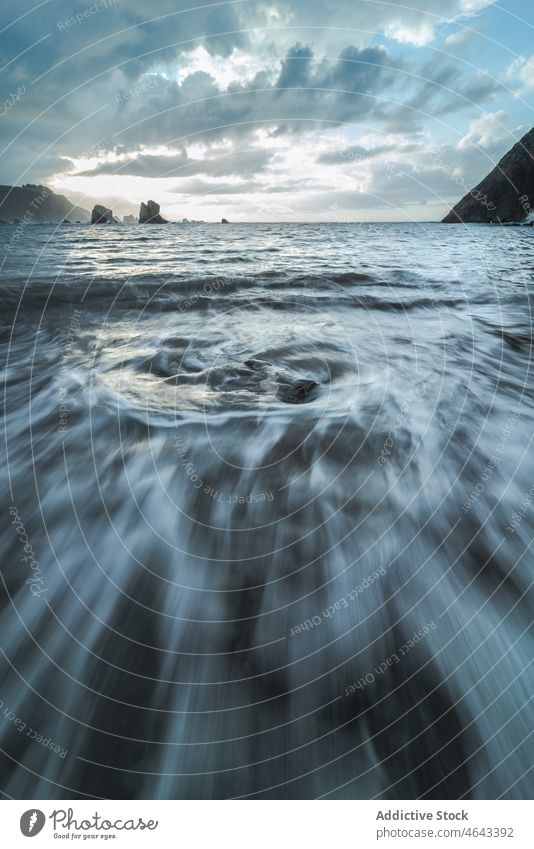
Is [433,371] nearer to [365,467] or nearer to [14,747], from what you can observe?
[365,467]

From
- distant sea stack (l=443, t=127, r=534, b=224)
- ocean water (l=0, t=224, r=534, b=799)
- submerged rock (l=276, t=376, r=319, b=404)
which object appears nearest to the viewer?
ocean water (l=0, t=224, r=534, b=799)

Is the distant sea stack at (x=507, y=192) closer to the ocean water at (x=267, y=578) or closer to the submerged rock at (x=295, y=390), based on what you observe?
the submerged rock at (x=295, y=390)

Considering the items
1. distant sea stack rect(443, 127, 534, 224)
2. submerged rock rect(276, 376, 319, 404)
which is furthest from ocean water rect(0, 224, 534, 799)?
distant sea stack rect(443, 127, 534, 224)

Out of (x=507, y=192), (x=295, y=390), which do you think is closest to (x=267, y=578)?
(x=295, y=390)

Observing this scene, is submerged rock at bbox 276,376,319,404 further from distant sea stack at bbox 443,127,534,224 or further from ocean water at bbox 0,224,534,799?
distant sea stack at bbox 443,127,534,224

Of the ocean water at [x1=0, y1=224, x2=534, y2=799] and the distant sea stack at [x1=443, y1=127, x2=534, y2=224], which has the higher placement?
the distant sea stack at [x1=443, y1=127, x2=534, y2=224]

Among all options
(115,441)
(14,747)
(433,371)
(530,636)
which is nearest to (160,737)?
(14,747)

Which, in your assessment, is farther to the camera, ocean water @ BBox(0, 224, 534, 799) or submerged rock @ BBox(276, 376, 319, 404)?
submerged rock @ BBox(276, 376, 319, 404)
